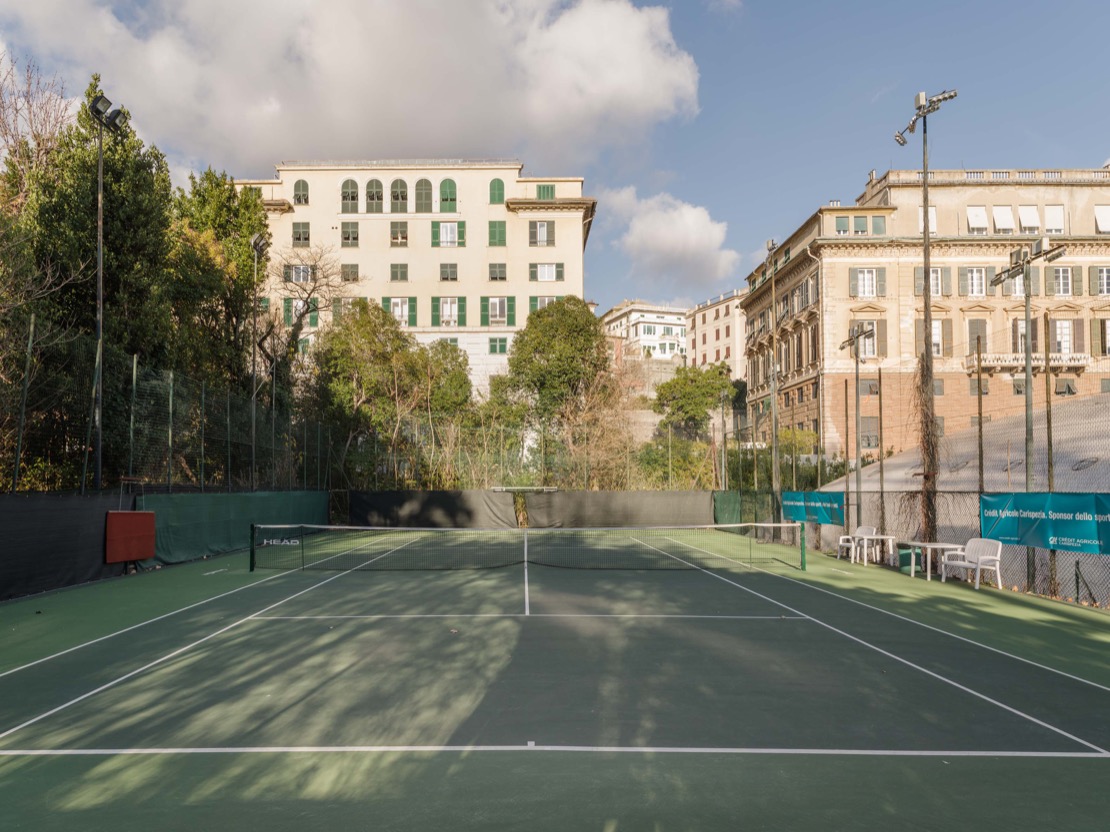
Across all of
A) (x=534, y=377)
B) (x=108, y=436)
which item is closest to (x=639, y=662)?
(x=108, y=436)

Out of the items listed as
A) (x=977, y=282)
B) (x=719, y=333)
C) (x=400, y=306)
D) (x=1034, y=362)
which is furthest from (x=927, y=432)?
(x=719, y=333)

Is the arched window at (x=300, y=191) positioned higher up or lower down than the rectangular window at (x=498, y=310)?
higher up

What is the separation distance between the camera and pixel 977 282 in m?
56.3

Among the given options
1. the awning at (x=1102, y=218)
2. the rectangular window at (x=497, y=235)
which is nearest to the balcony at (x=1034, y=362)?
the awning at (x=1102, y=218)

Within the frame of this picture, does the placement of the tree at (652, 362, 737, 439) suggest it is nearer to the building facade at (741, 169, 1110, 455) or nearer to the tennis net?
the building facade at (741, 169, 1110, 455)

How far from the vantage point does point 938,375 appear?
55.4 metres

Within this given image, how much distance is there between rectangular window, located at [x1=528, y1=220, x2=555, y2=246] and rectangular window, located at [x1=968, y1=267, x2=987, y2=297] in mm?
30002

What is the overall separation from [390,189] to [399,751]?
52176mm

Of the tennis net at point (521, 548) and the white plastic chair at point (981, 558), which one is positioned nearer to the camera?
the white plastic chair at point (981, 558)

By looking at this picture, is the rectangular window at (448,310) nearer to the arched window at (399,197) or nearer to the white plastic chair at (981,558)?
the arched window at (399,197)

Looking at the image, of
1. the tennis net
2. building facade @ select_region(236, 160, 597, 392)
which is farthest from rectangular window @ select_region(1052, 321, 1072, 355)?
the tennis net

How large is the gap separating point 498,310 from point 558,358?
1415cm

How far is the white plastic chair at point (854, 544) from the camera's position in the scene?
20.0 metres

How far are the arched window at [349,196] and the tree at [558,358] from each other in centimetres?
1879
